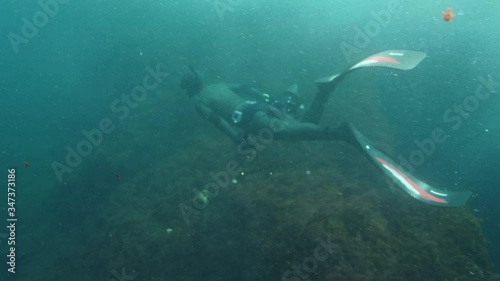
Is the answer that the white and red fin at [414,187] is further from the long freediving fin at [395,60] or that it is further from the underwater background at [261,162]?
the long freediving fin at [395,60]

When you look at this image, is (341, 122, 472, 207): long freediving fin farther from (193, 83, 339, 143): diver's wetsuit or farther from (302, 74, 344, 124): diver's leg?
(302, 74, 344, 124): diver's leg

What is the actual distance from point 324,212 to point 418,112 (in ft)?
21.2

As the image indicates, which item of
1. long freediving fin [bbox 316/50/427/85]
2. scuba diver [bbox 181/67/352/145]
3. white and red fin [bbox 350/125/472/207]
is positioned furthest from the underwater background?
long freediving fin [bbox 316/50/427/85]

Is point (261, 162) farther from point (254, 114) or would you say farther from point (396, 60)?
point (396, 60)

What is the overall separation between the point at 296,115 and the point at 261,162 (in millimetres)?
1790

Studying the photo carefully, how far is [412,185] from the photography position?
524 centimetres

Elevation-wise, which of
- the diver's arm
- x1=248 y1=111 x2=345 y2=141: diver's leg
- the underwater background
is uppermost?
the diver's arm

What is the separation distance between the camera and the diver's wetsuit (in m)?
7.16

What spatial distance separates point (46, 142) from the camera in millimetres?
16531

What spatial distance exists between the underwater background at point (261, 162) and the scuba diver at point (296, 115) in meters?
0.88

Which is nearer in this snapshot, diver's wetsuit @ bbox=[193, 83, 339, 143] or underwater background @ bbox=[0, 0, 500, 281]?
underwater background @ bbox=[0, 0, 500, 281]

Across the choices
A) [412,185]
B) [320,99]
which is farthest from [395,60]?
[412,185]

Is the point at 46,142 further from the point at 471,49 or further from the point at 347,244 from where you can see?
the point at 471,49

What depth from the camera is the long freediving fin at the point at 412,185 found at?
16.5 feet
